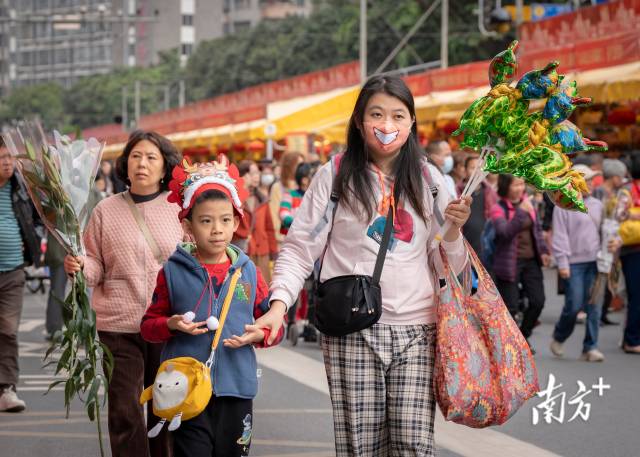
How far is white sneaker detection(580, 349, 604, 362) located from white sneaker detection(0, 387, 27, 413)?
4889 millimetres

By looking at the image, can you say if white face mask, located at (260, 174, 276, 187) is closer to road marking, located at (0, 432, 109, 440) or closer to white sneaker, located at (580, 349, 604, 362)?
white sneaker, located at (580, 349, 604, 362)

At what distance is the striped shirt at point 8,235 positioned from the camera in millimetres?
8984

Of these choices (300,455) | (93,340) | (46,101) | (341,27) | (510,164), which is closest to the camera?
(510,164)

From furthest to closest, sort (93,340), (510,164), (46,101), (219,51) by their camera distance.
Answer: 1. (46,101)
2. (219,51)
3. (93,340)
4. (510,164)

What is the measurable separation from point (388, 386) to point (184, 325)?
2.51ft

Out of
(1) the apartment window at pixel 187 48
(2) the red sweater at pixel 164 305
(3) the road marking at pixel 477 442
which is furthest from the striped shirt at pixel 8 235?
(1) the apartment window at pixel 187 48

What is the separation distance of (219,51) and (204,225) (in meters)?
93.0

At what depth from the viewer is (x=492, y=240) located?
12.1 metres

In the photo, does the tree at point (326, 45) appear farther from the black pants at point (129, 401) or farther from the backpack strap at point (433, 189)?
the backpack strap at point (433, 189)

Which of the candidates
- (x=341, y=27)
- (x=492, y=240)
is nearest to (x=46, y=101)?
(x=341, y=27)

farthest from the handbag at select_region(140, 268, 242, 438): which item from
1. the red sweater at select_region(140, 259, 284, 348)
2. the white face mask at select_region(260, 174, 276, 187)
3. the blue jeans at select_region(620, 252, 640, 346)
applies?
the white face mask at select_region(260, 174, 276, 187)

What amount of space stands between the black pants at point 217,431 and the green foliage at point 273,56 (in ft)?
28.3

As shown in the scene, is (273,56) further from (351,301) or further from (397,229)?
(351,301)

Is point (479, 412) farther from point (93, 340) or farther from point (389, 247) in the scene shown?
point (93, 340)
